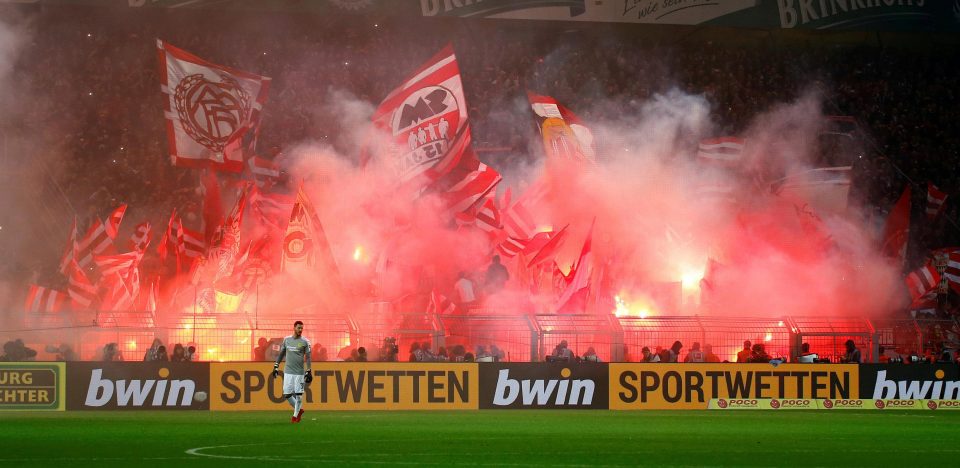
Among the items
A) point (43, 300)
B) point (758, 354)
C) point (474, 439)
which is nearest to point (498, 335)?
point (758, 354)

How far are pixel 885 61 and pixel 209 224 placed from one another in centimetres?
2089

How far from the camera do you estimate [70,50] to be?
33.0 meters

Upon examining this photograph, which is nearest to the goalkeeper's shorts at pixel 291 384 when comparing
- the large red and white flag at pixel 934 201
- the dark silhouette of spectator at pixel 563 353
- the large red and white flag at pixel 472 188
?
the dark silhouette of spectator at pixel 563 353

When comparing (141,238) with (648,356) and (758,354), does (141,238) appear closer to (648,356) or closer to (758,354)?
(648,356)

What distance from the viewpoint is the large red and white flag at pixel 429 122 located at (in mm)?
30562

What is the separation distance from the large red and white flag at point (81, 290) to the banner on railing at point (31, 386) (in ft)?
15.1

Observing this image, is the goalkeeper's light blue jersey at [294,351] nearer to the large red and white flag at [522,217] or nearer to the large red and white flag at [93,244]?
the large red and white flag at [93,244]

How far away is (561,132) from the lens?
112 feet

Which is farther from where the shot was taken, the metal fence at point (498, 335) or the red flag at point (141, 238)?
the red flag at point (141, 238)

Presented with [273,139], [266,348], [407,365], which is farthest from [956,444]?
[273,139]

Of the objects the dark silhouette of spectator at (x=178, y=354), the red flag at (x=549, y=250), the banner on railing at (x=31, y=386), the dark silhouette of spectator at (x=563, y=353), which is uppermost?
the red flag at (x=549, y=250)

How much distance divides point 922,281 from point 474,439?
19.2 m

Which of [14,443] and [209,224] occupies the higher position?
[209,224]

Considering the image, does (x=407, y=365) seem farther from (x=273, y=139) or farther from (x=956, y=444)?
(x=273, y=139)
